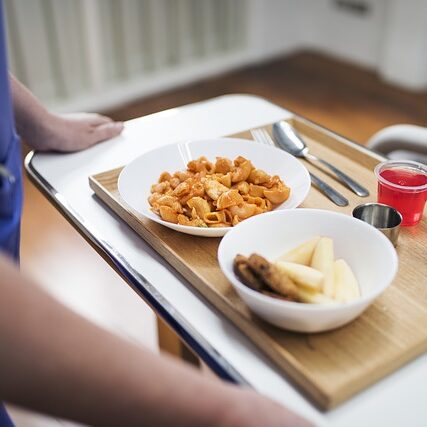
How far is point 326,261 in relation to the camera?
75 centimetres

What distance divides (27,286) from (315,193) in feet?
1.99

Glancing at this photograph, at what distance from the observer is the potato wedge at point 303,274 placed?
0.70 metres

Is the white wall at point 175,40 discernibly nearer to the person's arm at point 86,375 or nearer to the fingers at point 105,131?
the fingers at point 105,131

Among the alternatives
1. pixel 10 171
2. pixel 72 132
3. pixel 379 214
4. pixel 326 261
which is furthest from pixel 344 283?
pixel 72 132

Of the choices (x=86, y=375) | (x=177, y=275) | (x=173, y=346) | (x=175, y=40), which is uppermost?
(x=86, y=375)

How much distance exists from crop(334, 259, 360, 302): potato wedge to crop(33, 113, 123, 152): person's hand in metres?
0.63

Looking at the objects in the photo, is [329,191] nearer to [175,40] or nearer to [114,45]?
[114,45]

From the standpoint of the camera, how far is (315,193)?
101cm

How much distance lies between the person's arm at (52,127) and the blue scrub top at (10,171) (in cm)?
30

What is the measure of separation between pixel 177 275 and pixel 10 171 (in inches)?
10.4

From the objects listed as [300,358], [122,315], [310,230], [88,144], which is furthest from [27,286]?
[122,315]

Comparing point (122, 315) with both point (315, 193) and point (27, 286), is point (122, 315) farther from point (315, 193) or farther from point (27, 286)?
point (27, 286)

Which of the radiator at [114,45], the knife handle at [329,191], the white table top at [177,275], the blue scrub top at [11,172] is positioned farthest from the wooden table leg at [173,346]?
the radiator at [114,45]

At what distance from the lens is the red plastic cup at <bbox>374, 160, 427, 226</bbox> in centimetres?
92
